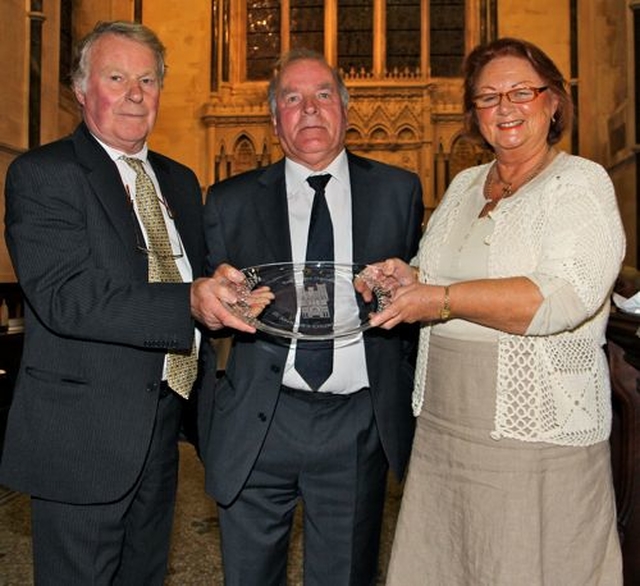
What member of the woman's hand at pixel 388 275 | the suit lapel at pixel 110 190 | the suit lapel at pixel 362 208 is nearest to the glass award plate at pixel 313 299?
the woman's hand at pixel 388 275

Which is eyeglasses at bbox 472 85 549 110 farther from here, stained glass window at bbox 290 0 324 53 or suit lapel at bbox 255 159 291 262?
stained glass window at bbox 290 0 324 53

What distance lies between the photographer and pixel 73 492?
1642 mm

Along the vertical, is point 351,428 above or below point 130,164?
below

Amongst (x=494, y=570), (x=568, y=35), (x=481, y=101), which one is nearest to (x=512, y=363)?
(x=494, y=570)

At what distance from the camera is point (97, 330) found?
1560mm

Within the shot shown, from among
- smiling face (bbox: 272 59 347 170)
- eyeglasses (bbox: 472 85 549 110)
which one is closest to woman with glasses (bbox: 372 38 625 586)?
eyeglasses (bbox: 472 85 549 110)

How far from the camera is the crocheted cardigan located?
4.58ft

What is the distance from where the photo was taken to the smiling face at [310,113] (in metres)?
1.89

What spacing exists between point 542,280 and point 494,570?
0.66 m

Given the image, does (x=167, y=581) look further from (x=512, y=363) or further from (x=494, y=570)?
(x=512, y=363)

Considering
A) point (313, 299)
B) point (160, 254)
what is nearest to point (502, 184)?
point (313, 299)

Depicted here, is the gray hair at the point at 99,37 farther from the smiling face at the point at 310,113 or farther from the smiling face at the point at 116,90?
the smiling face at the point at 310,113

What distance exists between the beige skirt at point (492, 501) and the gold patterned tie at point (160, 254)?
0.65 metres

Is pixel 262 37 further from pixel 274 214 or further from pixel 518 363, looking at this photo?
pixel 518 363
